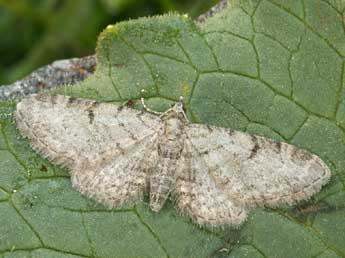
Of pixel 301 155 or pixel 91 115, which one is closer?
pixel 301 155

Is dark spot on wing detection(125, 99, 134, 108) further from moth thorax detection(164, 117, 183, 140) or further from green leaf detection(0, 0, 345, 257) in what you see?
moth thorax detection(164, 117, 183, 140)

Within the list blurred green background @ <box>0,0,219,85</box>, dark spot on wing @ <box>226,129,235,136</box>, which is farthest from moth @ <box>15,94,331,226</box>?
blurred green background @ <box>0,0,219,85</box>

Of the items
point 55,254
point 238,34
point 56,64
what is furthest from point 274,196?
point 56,64

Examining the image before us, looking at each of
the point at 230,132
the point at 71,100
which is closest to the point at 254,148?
the point at 230,132

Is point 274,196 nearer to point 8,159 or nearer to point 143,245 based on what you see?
point 143,245

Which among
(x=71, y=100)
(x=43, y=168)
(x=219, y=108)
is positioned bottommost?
(x=43, y=168)

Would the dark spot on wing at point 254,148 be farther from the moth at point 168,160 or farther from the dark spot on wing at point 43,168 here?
the dark spot on wing at point 43,168

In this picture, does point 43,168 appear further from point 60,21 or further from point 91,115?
point 60,21
